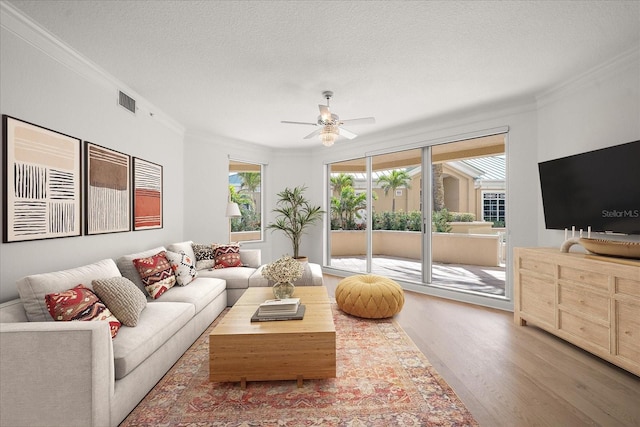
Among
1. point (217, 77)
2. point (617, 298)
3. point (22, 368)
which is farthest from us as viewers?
point (217, 77)

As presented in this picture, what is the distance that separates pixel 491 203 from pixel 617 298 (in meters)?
2.20

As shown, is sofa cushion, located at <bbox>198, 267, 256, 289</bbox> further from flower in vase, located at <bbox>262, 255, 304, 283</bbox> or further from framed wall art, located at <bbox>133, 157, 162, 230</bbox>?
flower in vase, located at <bbox>262, 255, 304, 283</bbox>

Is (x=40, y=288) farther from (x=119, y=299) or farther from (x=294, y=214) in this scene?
(x=294, y=214)

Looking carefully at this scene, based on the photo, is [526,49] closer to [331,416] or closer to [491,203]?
[491,203]

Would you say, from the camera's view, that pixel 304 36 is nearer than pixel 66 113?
Yes

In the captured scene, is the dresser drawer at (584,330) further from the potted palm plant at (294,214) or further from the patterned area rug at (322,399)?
the potted palm plant at (294,214)

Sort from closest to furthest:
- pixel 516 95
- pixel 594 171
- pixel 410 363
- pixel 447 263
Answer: pixel 410 363
pixel 594 171
pixel 516 95
pixel 447 263

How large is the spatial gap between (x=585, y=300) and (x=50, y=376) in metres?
3.90

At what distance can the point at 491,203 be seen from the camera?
446 centimetres

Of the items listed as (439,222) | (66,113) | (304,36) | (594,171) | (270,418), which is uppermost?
(304,36)

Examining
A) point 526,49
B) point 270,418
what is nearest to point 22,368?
point 270,418

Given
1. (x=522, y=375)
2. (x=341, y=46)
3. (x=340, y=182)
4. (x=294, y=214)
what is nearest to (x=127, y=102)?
(x=341, y=46)

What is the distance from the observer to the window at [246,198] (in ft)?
20.3

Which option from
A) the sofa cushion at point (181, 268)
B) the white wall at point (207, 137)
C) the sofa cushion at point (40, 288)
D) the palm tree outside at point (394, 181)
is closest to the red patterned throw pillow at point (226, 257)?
the sofa cushion at point (181, 268)
